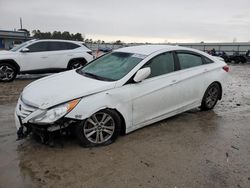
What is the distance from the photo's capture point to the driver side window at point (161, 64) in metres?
5.64

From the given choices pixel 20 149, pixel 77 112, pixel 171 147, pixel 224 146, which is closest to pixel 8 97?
pixel 20 149

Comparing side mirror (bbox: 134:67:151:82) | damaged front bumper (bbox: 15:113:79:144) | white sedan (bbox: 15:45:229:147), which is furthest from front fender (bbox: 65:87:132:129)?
side mirror (bbox: 134:67:151:82)

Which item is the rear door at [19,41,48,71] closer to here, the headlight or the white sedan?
the white sedan

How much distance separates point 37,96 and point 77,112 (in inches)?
28.2

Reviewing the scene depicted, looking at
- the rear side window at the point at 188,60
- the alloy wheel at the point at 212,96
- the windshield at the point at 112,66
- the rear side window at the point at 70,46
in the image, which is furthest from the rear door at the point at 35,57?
the alloy wheel at the point at 212,96

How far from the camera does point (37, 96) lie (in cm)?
471

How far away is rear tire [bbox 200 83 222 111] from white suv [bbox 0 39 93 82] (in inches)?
298

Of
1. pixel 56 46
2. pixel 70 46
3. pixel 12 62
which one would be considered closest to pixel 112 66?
pixel 12 62

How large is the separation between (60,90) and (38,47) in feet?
27.1

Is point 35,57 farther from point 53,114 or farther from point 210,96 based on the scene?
point 53,114

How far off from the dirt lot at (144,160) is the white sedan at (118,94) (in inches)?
11.4

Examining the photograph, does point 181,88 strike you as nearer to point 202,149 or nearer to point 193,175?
point 202,149

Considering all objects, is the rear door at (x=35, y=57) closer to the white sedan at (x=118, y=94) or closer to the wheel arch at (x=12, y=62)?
the wheel arch at (x=12, y=62)

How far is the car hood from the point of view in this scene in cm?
451
